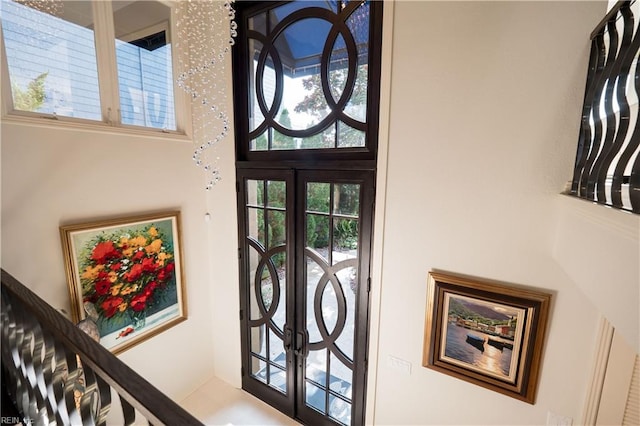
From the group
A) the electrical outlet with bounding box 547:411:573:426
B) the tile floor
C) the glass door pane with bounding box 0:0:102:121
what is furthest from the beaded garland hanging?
the electrical outlet with bounding box 547:411:573:426

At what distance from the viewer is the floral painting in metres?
1.89

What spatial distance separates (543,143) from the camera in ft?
4.51

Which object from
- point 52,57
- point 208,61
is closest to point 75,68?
point 52,57

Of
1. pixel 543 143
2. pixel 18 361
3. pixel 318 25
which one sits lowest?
pixel 18 361

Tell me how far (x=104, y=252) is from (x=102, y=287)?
0.94ft

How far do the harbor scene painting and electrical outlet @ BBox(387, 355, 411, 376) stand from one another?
0.29 meters

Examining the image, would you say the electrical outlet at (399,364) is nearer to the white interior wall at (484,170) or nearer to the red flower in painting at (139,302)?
the white interior wall at (484,170)

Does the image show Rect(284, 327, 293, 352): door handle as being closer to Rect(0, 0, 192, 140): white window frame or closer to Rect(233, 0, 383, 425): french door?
Rect(233, 0, 383, 425): french door

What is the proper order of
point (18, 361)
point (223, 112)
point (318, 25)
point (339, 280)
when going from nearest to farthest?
1. point (18, 361)
2. point (318, 25)
3. point (339, 280)
4. point (223, 112)

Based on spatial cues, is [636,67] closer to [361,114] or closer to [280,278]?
[361,114]

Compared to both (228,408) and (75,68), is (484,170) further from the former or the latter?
(228,408)

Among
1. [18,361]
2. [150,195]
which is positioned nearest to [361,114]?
[150,195]

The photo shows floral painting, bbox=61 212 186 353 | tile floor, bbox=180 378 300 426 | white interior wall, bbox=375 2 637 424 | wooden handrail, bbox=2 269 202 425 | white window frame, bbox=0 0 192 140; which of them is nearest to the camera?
wooden handrail, bbox=2 269 202 425

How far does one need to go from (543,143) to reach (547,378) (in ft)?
4.44
